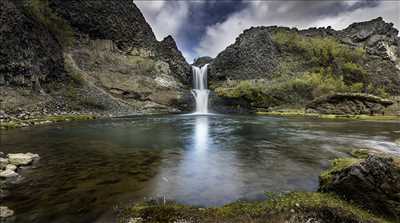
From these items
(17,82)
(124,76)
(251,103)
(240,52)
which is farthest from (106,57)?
(240,52)

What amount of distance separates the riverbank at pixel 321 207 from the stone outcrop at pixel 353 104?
53.3 meters

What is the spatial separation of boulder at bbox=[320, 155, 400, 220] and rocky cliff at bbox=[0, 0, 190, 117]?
3767 cm

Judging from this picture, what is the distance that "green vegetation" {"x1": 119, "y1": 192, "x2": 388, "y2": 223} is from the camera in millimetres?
4961

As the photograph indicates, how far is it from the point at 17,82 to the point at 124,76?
3088 cm

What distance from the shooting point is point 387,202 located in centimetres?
511

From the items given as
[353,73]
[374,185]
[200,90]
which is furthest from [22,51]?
[353,73]

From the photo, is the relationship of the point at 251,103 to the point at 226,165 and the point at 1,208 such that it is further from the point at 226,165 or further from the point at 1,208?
the point at 1,208

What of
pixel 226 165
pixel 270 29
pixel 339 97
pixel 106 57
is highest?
pixel 270 29

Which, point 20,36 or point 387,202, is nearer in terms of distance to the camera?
point 387,202

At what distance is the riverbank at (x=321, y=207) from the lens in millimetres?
4965

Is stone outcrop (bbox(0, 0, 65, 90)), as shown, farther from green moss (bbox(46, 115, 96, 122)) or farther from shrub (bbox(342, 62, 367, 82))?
shrub (bbox(342, 62, 367, 82))

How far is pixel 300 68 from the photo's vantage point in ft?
274

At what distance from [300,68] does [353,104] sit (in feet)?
119

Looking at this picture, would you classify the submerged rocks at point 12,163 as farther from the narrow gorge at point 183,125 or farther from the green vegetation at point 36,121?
the green vegetation at point 36,121
